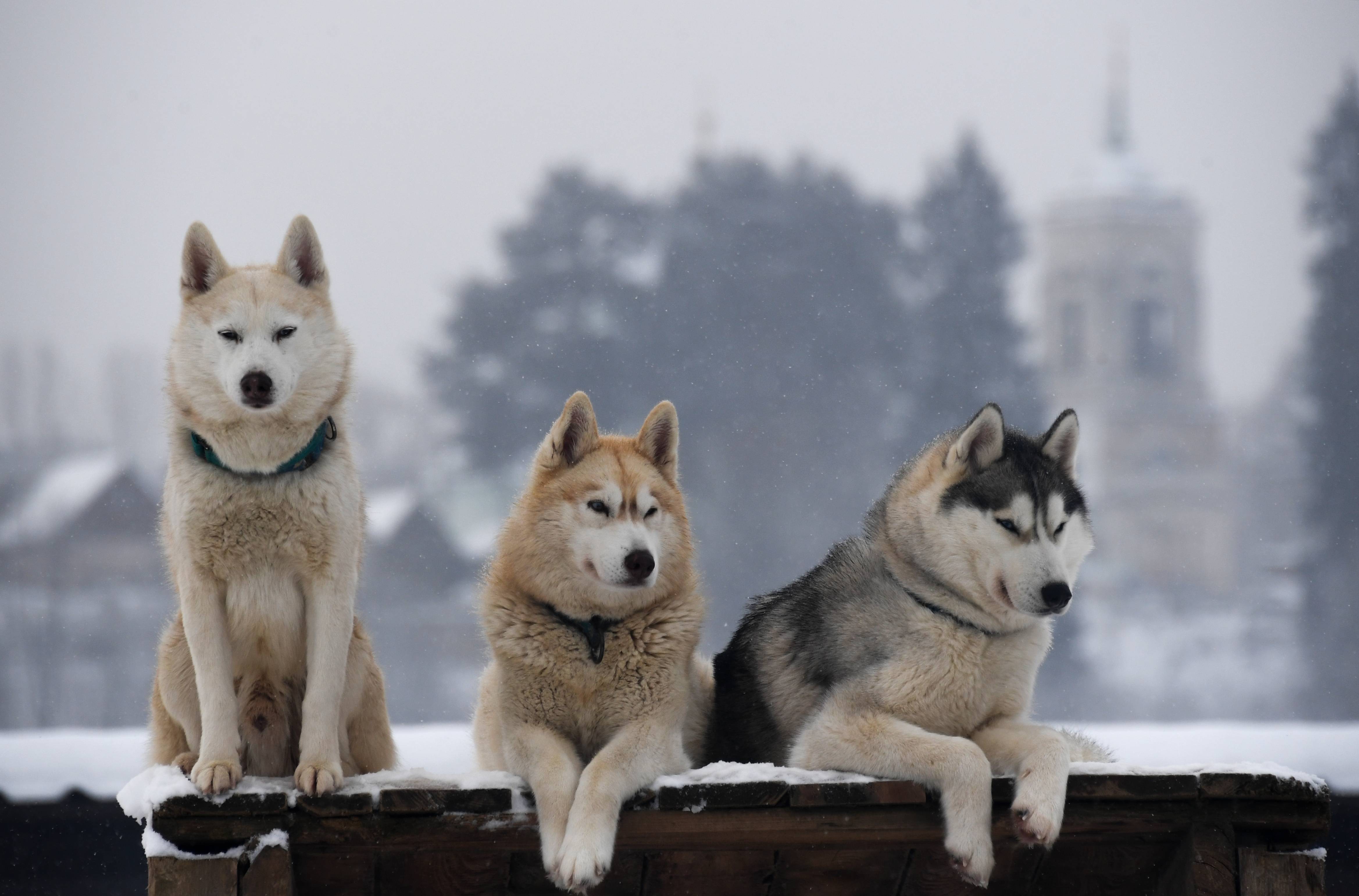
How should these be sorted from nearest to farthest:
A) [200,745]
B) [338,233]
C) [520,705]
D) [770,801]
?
[770,801]
[200,745]
[520,705]
[338,233]

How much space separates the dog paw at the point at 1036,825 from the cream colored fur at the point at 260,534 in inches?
61.2

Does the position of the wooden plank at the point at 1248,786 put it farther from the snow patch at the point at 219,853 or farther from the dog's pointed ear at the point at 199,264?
the dog's pointed ear at the point at 199,264

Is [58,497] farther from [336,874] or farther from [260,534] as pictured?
[336,874]

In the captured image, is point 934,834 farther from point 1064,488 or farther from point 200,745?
point 200,745

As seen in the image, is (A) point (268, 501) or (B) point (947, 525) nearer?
(A) point (268, 501)

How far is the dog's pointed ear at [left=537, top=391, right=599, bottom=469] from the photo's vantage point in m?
3.69

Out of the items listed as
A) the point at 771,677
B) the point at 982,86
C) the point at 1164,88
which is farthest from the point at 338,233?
the point at 771,677

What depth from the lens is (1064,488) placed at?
143 inches

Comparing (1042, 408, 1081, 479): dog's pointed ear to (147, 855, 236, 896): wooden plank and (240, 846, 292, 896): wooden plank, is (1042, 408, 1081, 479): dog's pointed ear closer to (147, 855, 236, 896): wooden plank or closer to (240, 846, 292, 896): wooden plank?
(240, 846, 292, 896): wooden plank

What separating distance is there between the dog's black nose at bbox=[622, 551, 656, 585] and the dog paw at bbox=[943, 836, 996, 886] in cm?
99

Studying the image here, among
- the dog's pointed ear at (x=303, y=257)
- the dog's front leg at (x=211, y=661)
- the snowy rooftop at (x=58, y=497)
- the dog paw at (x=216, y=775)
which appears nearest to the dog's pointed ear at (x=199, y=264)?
the dog's pointed ear at (x=303, y=257)

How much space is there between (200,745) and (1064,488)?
7.59ft

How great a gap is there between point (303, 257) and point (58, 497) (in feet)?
112

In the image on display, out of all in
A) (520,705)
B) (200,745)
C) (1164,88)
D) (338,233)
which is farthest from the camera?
(1164,88)
